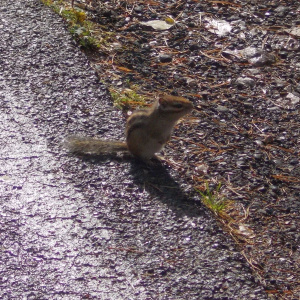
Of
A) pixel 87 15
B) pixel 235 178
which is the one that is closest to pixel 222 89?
pixel 235 178

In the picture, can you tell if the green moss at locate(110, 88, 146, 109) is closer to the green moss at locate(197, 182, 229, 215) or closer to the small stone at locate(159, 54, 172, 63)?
the small stone at locate(159, 54, 172, 63)

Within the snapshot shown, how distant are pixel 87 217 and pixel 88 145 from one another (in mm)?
580

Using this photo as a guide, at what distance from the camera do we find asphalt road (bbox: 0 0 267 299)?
9.41 feet

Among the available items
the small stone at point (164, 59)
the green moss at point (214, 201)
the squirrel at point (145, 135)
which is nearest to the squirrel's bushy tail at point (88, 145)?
the squirrel at point (145, 135)

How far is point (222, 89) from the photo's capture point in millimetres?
4629

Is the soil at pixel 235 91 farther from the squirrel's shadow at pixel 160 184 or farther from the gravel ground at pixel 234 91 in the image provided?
the squirrel's shadow at pixel 160 184

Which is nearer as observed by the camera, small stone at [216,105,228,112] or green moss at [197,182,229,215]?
green moss at [197,182,229,215]

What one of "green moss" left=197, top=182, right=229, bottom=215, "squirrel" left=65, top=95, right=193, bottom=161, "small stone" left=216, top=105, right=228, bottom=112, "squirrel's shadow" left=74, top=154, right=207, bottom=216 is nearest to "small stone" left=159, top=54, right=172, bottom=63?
"small stone" left=216, top=105, right=228, bottom=112

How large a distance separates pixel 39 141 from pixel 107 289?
126 cm

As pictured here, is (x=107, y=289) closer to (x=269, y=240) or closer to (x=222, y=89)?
(x=269, y=240)

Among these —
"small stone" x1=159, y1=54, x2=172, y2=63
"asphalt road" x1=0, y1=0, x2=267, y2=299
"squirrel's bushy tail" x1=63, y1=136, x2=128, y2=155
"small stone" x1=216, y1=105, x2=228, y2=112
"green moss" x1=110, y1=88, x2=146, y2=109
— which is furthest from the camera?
"small stone" x1=159, y1=54, x2=172, y2=63

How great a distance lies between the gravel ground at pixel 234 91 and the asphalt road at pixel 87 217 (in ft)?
0.68

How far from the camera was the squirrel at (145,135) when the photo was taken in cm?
370

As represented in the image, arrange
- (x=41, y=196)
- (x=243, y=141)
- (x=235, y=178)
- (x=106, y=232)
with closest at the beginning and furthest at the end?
(x=106, y=232)
(x=41, y=196)
(x=235, y=178)
(x=243, y=141)
